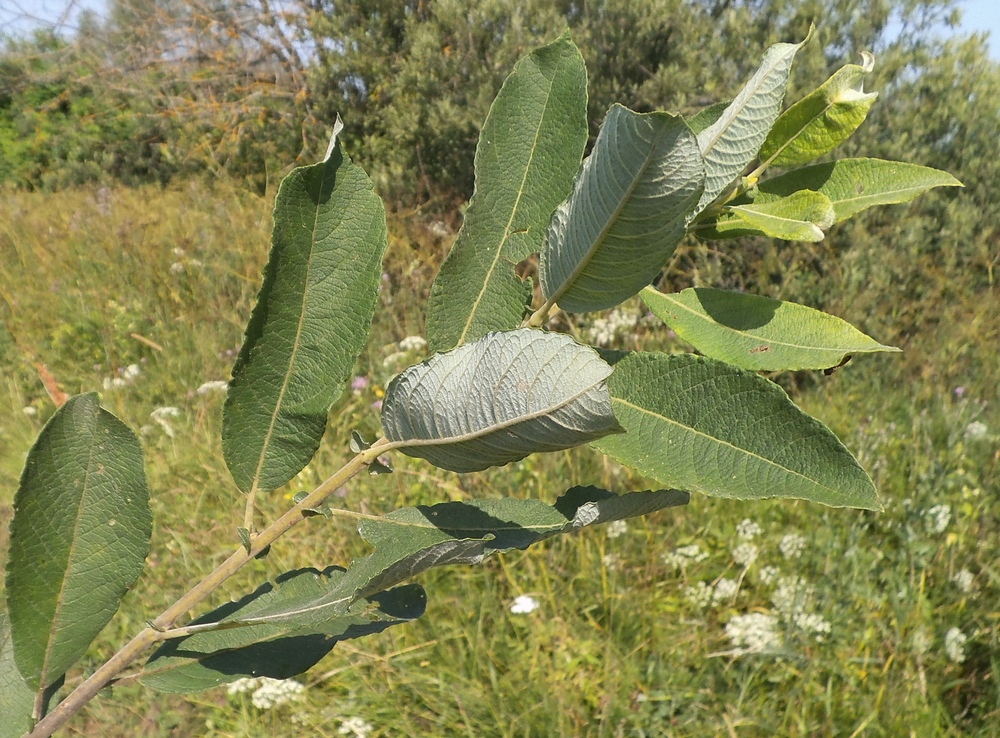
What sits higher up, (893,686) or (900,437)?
(900,437)

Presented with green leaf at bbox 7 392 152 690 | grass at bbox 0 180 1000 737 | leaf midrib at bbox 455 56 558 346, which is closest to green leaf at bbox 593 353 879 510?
leaf midrib at bbox 455 56 558 346

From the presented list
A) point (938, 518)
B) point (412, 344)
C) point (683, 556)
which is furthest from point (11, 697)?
point (412, 344)

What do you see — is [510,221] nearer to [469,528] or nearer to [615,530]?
[469,528]

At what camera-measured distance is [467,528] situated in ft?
1.48

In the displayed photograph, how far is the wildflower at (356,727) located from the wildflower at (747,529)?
53.1 inches

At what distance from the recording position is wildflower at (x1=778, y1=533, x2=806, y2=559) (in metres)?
2.36

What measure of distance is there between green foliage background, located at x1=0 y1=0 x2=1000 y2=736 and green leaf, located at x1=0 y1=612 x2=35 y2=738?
171cm

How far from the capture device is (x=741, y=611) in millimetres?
2408

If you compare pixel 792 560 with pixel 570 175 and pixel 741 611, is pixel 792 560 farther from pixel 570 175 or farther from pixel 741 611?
pixel 570 175

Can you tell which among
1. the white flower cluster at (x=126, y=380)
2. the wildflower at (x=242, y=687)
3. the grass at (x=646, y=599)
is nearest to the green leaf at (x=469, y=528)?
the grass at (x=646, y=599)

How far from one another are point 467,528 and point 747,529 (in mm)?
2236

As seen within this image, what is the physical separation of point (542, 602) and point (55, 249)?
460cm

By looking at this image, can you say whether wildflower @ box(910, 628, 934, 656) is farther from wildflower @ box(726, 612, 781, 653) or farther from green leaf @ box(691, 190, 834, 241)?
green leaf @ box(691, 190, 834, 241)

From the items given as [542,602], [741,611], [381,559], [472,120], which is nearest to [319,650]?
[381,559]
